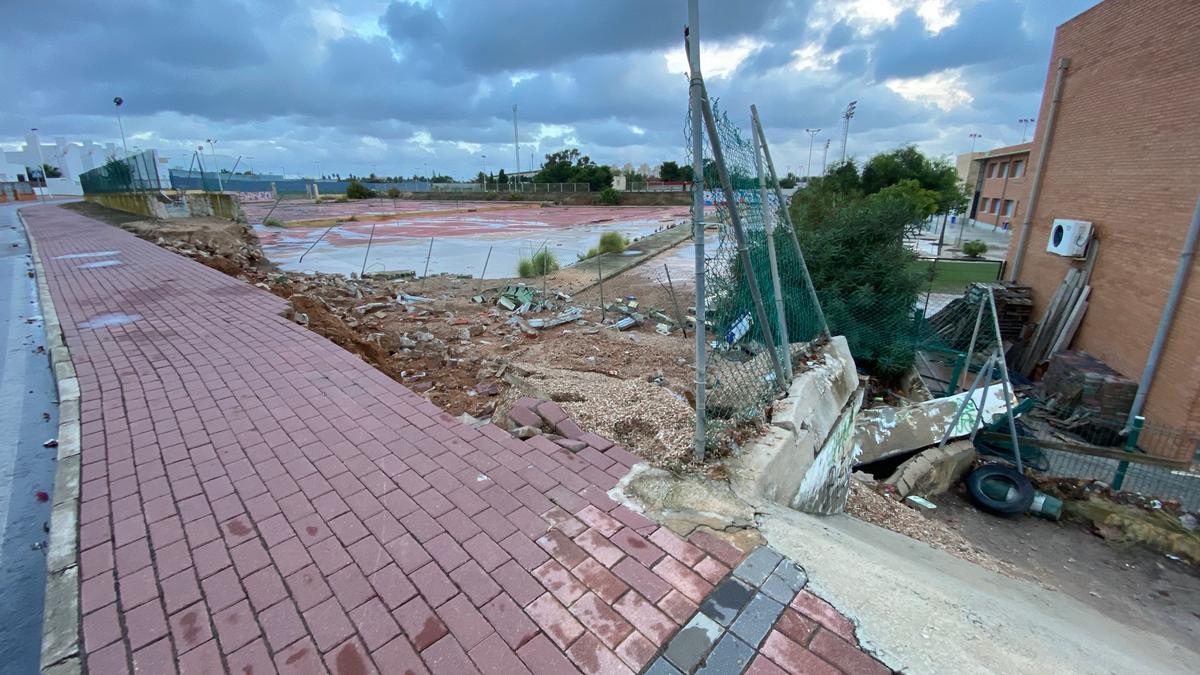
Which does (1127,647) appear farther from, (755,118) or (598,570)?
(755,118)

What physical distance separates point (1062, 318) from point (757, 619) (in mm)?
14119

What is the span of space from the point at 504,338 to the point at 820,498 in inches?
221

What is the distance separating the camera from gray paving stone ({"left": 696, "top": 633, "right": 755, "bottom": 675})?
1856 millimetres

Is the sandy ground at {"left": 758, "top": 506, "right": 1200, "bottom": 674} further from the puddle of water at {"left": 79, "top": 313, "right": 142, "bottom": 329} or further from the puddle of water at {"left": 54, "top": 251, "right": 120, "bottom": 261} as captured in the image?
the puddle of water at {"left": 54, "top": 251, "right": 120, "bottom": 261}

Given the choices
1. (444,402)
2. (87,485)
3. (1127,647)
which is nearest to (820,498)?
(1127,647)

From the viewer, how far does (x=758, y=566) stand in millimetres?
2326

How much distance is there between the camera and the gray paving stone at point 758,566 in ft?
7.39

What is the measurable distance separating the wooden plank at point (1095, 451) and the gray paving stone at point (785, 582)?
691 cm

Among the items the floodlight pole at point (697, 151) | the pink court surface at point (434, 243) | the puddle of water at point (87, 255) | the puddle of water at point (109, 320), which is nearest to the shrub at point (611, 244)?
the pink court surface at point (434, 243)

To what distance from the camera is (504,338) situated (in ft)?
27.7

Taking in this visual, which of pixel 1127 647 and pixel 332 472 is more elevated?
pixel 332 472

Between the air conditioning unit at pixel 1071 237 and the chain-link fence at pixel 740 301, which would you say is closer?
the chain-link fence at pixel 740 301

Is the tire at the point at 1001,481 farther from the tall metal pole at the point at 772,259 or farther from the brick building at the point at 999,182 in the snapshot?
the brick building at the point at 999,182

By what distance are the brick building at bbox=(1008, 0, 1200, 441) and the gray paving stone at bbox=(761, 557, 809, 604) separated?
33.2 ft
